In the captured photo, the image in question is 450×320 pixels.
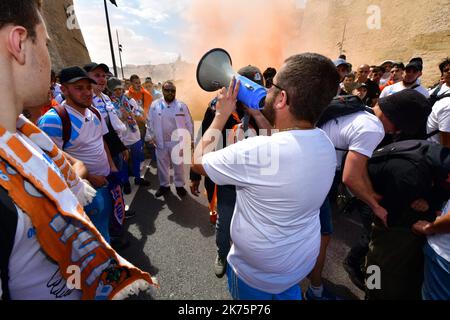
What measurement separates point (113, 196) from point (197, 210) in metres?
1.45

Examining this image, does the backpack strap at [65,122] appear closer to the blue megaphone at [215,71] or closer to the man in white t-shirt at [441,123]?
the blue megaphone at [215,71]

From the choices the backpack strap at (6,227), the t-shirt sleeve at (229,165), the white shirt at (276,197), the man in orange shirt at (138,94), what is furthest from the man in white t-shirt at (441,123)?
the man in orange shirt at (138,94)

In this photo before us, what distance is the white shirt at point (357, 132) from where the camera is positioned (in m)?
1.97

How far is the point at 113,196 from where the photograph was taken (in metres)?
3.26

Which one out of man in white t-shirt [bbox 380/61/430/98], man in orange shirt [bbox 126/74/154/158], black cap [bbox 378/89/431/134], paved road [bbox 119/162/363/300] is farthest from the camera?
man in orange shirt [bbox 126/74/154/158]

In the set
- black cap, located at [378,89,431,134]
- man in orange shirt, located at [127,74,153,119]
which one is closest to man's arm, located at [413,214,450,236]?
black cap, located at [378,89,431,134]

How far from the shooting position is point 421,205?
1.76 m

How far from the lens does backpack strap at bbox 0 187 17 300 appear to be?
712 mm

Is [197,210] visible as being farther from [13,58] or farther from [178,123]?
[13,58]

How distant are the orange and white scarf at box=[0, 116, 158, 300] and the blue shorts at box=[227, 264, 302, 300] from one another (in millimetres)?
655

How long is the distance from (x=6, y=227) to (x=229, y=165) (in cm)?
85

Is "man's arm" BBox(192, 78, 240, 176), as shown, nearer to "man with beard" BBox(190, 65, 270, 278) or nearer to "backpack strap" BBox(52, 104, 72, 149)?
"man with beard" BBox(190, 65, 270, 278)

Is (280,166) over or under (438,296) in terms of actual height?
over
